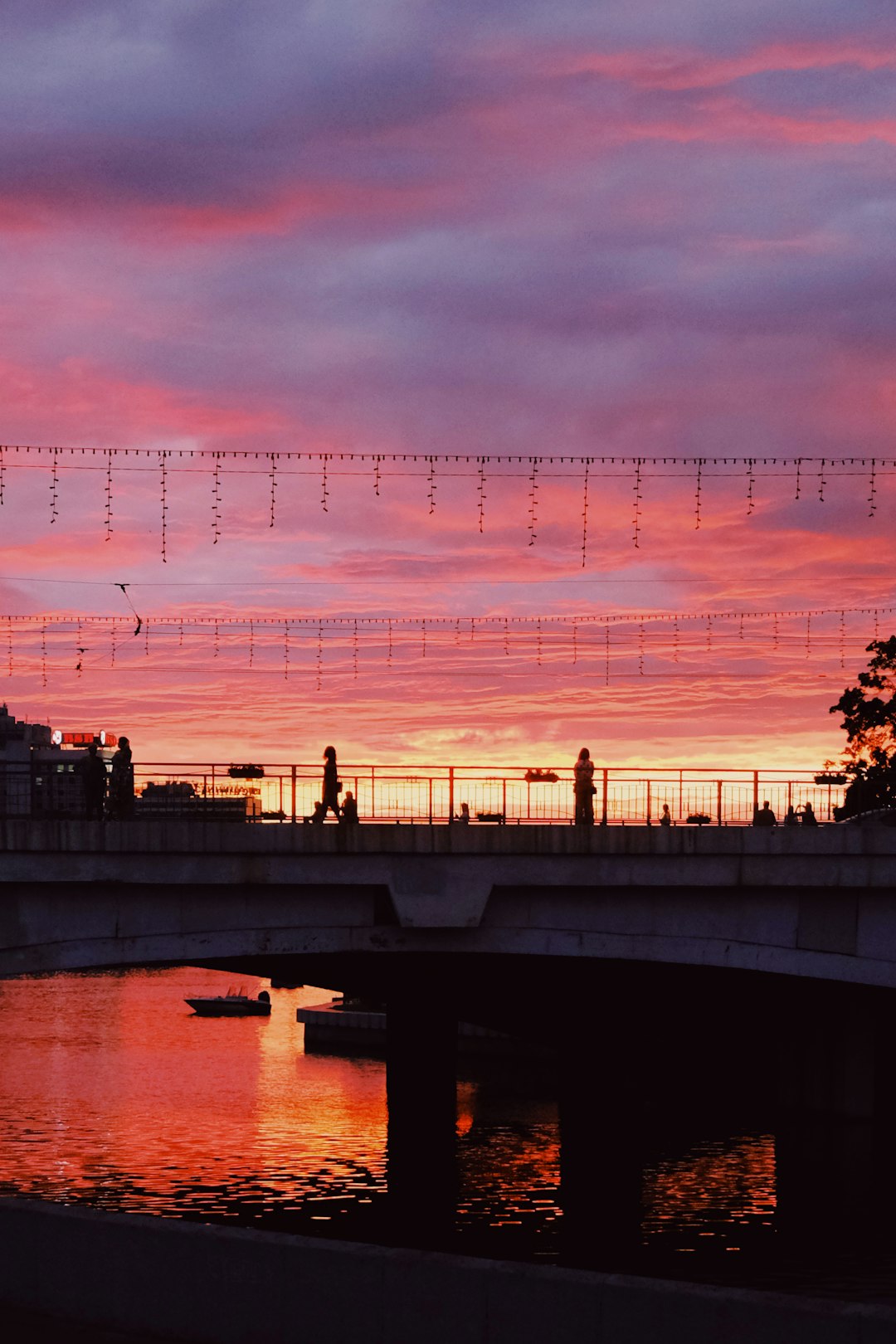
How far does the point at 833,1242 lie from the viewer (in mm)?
37094

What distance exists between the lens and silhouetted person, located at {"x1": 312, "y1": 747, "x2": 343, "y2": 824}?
35.0 meters

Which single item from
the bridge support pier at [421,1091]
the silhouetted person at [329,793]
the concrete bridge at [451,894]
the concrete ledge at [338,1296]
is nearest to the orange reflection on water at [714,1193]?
the bridge support pier at [421,1091]

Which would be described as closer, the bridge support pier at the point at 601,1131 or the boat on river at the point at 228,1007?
the bridge support pier at the point at 601,1131

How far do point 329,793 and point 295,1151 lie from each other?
1730cm

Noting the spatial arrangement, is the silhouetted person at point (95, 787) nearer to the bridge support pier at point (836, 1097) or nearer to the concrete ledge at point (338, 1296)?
the concrete ledge at point (338, 1296)

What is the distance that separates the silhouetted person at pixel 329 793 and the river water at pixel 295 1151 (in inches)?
356

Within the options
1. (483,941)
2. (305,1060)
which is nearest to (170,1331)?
(483,941)

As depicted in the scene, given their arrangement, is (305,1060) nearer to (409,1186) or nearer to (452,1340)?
(409,1186)

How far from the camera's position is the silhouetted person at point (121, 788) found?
112 feet

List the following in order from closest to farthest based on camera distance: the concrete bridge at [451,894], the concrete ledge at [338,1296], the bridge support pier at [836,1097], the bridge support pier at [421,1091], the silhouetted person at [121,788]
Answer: the concrete ledge at [338,1296]
the concrete bridge at [451,894]
the silhouetted person at [121,788]
the bridge support pier at [836,1097]
the bridge support pier at [421,1091]

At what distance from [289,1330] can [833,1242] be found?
77.7 feet

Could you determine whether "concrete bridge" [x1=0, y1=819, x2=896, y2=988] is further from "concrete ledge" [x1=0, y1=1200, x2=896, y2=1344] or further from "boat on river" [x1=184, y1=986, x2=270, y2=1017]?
"boat on river" [x1=184, y1=986, x2=270, y2=1017]

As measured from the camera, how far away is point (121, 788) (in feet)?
113

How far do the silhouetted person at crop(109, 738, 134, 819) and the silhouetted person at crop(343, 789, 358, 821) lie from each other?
4.06 m
